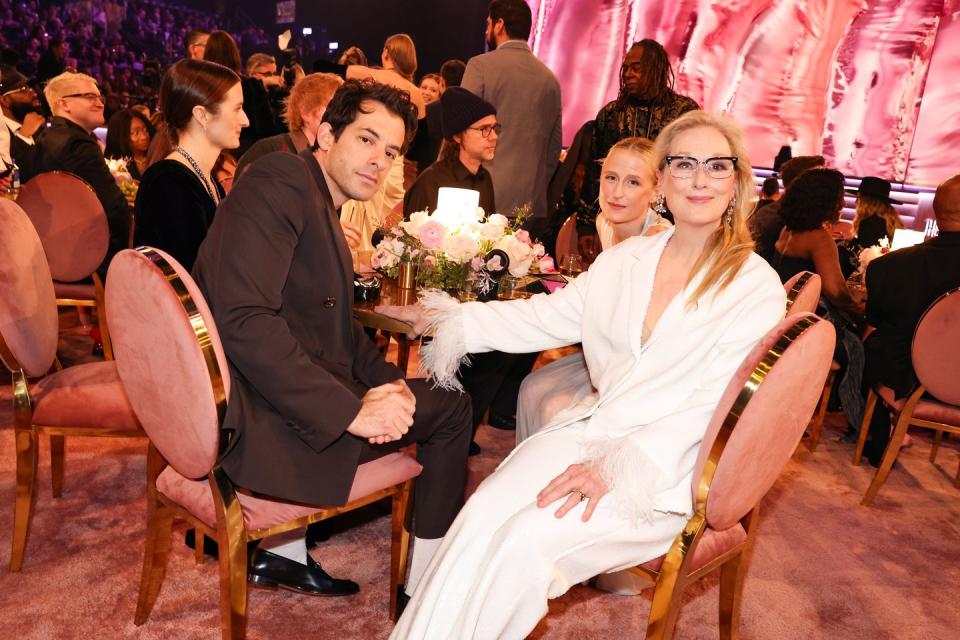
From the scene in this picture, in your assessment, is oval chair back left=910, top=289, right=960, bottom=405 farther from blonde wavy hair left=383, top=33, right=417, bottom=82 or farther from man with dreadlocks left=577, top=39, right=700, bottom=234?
blonde wavy hair left=383, top=33, right=417, bottom=82

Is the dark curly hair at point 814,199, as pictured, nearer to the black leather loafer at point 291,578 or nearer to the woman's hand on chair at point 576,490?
the woman's hand on chair at point 576,490

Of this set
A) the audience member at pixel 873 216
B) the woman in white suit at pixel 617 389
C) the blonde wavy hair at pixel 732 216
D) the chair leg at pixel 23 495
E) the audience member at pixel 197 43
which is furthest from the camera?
the audience member at pixel 197 43

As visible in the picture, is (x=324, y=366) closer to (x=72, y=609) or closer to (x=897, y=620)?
(x=72, y=609)

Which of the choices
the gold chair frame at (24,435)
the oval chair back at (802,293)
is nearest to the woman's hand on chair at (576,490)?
the oval chair back at (802,293)

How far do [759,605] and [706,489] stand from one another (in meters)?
1.18

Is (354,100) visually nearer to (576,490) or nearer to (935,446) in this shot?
(576,490)

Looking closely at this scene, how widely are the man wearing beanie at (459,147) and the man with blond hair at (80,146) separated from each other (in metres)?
1.66

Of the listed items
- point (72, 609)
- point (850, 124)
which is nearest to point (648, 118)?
point (72, 609)

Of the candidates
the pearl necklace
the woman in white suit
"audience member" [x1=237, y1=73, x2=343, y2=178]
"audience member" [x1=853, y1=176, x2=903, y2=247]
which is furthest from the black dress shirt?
"audience member" [x1=853, y1=176, x2=903, y2=247]

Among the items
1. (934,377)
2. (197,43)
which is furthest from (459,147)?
(197,43)

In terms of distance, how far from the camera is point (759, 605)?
8.59 feet

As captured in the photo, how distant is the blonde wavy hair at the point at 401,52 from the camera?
18.6ft

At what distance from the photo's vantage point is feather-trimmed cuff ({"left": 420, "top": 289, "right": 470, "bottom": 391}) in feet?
7.23

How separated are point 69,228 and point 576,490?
10.2 ft
